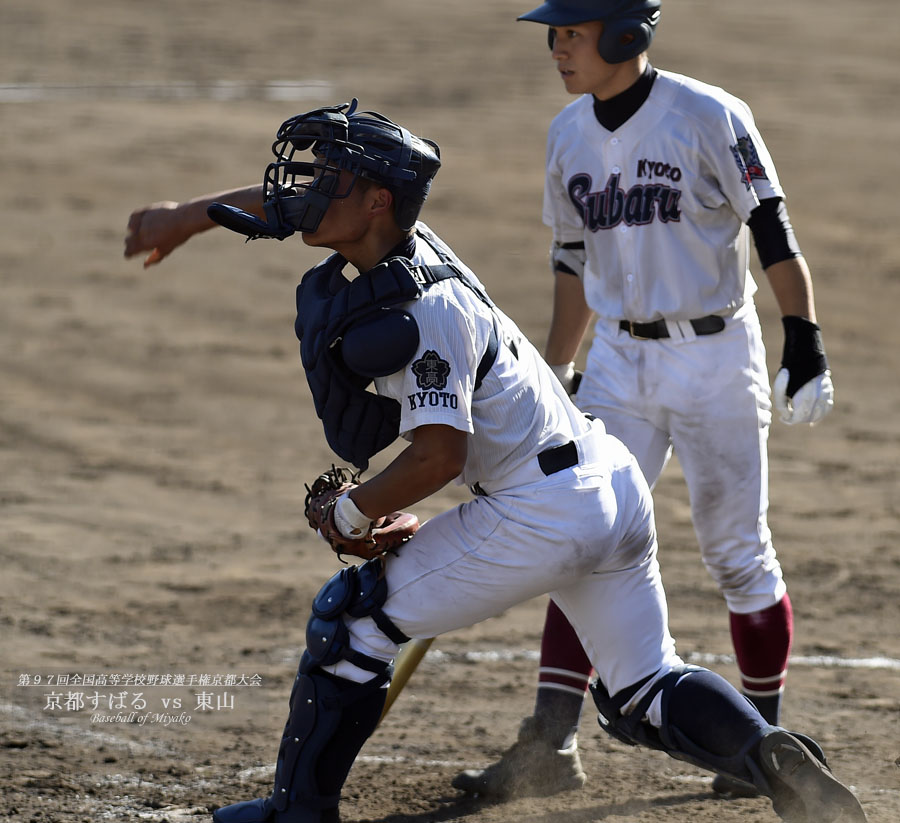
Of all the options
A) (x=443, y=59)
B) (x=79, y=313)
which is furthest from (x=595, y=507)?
(x=443, y=59)

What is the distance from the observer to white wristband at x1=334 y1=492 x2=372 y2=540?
327 centimetres

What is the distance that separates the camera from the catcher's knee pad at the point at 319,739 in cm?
337

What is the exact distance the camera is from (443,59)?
17.0m

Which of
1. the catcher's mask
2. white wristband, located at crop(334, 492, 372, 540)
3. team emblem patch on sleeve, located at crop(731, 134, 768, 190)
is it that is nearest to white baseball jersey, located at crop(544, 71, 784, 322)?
team emblem patch on sleeve, located at crop(731, 134, 768, 190)

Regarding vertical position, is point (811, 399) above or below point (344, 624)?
above

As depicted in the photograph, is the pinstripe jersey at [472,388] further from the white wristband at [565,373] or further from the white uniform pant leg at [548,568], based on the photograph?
the white wristband at [565,373]

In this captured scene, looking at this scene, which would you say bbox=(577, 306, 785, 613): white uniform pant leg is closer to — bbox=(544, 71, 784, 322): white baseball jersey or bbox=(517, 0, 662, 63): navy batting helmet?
bbox=(544, 71, 784, 322): white baseball jersey

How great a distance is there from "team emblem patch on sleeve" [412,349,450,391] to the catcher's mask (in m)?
0.40

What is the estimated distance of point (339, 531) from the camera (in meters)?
3.32

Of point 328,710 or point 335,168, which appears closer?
point 335,168

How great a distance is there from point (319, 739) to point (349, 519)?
565 mm

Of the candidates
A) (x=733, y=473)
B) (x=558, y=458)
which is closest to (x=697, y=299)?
(x=733, y=473)

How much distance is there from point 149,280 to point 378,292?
25.1ft

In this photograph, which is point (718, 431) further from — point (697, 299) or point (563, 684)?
point (563, 684)
